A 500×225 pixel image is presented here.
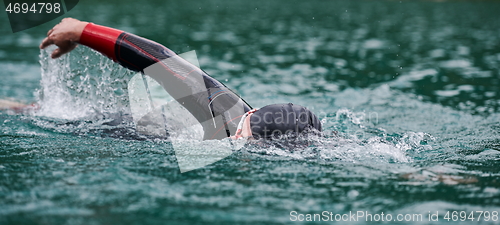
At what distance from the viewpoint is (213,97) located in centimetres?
407

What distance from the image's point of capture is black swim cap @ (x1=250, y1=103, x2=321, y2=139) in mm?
3750

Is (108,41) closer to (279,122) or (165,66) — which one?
(165,66)

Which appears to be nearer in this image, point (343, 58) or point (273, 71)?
point (273, 71)

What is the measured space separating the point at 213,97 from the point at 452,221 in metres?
2.28

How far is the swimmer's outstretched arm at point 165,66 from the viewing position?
13.1ft

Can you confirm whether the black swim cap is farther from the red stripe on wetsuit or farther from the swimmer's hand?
the swimmer's hand

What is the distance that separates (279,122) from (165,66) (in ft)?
3.99

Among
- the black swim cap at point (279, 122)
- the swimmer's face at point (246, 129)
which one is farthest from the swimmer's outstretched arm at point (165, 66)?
the black swim cap at point (279, 122)

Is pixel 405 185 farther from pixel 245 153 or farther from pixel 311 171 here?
pixel 245 153

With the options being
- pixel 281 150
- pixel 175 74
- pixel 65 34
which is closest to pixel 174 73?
pixel 175 74

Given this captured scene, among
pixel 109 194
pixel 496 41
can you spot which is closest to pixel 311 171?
pixel 109 194

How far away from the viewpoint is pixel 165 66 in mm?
4023

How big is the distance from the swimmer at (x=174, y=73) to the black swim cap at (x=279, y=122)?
0.01 metres

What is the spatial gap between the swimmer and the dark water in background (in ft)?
1.07
